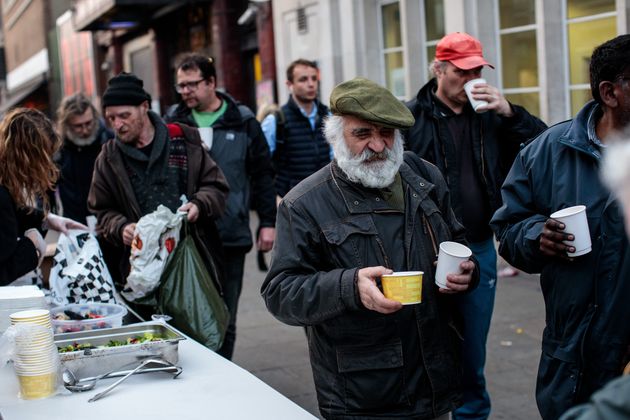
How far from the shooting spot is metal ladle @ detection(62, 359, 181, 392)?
299 cm

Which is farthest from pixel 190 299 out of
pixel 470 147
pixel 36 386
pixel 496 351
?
pixel 496 351

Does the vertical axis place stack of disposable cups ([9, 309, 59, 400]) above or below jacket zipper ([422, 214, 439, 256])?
below

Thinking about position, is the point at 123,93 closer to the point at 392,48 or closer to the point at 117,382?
the point at 117,382

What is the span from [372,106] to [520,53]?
6392 millimetres

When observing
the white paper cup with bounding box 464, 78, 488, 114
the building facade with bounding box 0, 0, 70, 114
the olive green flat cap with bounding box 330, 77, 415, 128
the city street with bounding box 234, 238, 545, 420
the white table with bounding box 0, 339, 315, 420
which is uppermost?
the building facade with bounding box 0, 0, 70, 114

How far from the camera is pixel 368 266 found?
3.12 metres

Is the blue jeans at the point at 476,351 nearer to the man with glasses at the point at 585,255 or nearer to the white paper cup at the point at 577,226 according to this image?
the man with glasses at the point at 585,255

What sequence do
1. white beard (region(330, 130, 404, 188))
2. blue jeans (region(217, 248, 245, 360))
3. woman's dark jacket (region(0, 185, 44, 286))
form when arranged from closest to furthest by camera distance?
white beard (region(330, 130, 404, 188)), woman's dark jacket (region(0, 185, 44, 286)), blue jeans (region(217, 248, 245, 360))

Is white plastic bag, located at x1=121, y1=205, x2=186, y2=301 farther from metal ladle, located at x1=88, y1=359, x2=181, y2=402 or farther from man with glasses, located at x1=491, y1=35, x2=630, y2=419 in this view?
man with glasses, located at x1=491, y1=35, x2=630, y2=419

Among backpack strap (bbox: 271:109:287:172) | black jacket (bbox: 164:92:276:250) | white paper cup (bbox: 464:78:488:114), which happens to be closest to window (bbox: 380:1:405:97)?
backpack strap (bbox: 271:109:287:172)

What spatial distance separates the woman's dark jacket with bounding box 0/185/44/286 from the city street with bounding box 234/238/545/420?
208 cm

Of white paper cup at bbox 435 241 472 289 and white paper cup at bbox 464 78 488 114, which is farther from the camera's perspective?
white paper cup at bbox 464 78 488 114

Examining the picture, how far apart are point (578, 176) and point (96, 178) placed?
2846 mm

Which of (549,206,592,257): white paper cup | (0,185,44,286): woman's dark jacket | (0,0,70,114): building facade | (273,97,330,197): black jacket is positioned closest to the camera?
(549,206,592,257): white paper cup
